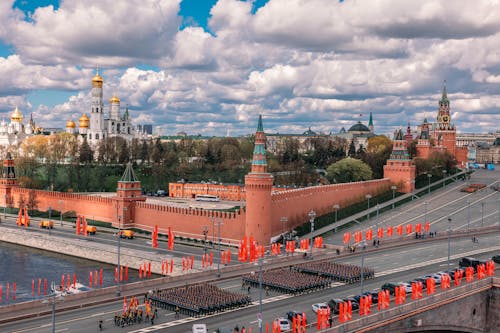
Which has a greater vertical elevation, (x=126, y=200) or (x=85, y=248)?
(x=126, y=200)

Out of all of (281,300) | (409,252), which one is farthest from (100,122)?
(281,300)

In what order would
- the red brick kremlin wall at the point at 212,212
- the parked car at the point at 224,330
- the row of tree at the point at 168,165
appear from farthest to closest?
the row of tree at the point at 168,165, the red brick kremlin wall at the point at 212,212, the parked car at the point at 224,330

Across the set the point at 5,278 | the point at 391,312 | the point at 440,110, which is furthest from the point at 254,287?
the point at 440,110

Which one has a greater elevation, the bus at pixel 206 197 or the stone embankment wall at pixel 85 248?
the bus at pixel 206 197

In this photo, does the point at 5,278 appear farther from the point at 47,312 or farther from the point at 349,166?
the point at 349,166

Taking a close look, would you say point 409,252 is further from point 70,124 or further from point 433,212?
point 70,124

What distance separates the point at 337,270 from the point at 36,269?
29668mm

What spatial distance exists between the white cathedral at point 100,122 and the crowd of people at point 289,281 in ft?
384

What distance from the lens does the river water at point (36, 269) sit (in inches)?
1919

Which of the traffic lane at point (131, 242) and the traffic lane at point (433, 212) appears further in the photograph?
the traffic lane at point (433, 212)

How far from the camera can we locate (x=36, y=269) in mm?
55625

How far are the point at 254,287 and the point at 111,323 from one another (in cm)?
1076

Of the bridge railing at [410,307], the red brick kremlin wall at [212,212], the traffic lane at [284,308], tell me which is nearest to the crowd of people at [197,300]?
the traffic lane at [284,308]

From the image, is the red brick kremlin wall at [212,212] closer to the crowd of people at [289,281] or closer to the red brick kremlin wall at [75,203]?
the red brick kremlin wall at [75,203]
